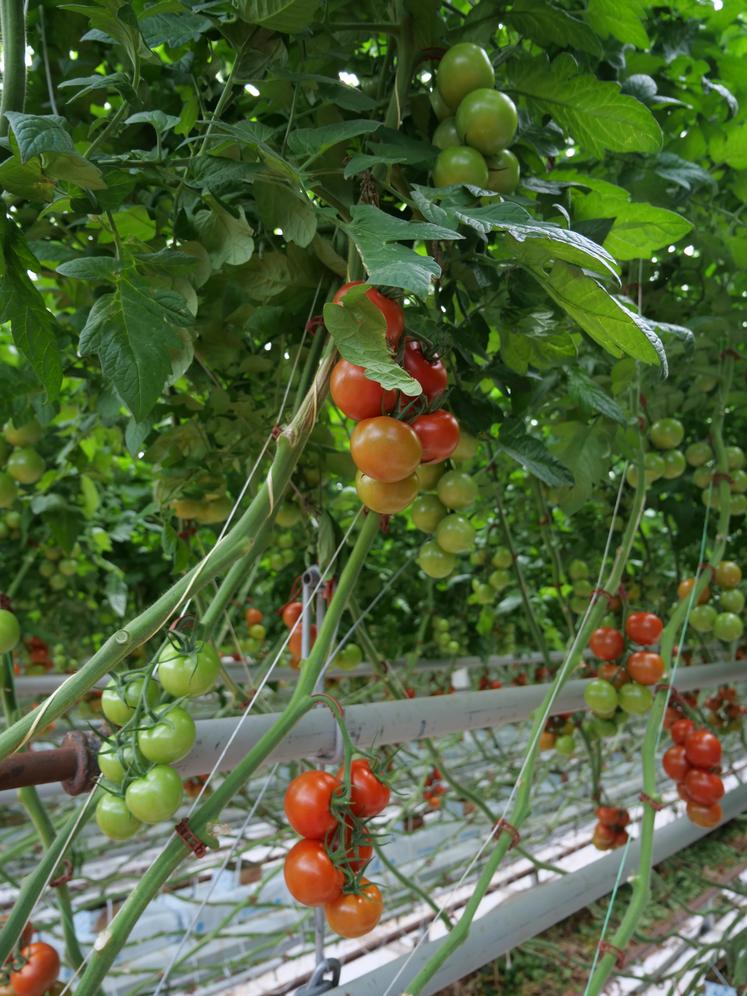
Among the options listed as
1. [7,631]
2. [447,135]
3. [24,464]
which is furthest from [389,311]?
[24,464]

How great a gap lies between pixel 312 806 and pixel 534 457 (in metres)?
0.34

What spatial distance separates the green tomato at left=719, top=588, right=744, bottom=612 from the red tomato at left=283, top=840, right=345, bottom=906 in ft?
3.21

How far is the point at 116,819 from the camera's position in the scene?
521 mm

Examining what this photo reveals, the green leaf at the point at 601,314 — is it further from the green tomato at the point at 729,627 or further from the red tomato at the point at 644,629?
the green tomato at the point at 729,627

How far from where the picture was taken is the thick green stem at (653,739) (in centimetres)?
86

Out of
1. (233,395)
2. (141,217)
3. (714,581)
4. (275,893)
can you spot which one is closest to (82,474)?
(233,395)

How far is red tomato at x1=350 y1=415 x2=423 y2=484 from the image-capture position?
49 cm

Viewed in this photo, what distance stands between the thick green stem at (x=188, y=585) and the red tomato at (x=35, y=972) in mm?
470

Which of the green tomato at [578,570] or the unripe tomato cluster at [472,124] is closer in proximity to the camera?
the unripe tomato cluster at [472,124]

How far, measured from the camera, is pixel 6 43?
1.43 feet

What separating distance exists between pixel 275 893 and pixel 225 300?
9.06 feet

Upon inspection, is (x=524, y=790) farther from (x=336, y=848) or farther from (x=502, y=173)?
(x=502, y=173)

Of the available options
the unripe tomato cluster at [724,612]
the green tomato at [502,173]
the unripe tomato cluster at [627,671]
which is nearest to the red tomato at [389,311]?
the green tomato at [502,173]

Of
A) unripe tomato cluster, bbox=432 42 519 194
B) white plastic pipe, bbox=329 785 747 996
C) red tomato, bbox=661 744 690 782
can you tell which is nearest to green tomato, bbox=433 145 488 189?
unripe tomato cluster, bbox=432 42 519 194
